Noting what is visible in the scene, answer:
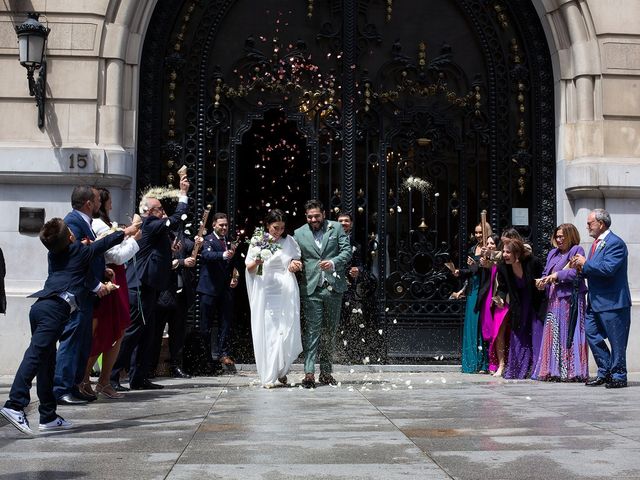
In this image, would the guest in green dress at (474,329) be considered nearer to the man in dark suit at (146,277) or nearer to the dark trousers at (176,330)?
the dark trousers at (176,330)

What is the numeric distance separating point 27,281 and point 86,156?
173cm

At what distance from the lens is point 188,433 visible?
23.6ft

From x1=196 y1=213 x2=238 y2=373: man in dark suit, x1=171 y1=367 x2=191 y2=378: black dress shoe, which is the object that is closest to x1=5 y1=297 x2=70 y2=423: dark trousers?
x1=171 y1=367 x2=191 y2=378: black dress shoe

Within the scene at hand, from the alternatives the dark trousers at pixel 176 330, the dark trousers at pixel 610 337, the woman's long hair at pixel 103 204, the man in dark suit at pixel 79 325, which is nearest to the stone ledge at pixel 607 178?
the dark trousers at pixel 610 337

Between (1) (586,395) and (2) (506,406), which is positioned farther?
(1) (586,395)

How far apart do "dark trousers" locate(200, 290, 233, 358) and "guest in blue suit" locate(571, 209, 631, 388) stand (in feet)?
14.3

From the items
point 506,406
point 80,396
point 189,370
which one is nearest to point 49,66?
point 189,370

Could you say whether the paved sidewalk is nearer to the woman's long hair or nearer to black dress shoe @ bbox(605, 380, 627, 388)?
black dress shoe @ bbox(605, 380, 627, 388)

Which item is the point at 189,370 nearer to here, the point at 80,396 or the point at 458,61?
the point at 80,396

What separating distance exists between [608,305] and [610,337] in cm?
35

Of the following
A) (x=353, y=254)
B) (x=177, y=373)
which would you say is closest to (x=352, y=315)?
(x=353, y=254)

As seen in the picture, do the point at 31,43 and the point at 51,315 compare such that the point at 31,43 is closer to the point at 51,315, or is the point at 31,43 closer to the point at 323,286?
the point at 323,286

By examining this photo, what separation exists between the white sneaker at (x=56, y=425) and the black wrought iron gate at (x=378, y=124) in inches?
260

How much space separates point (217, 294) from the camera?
501 inches
